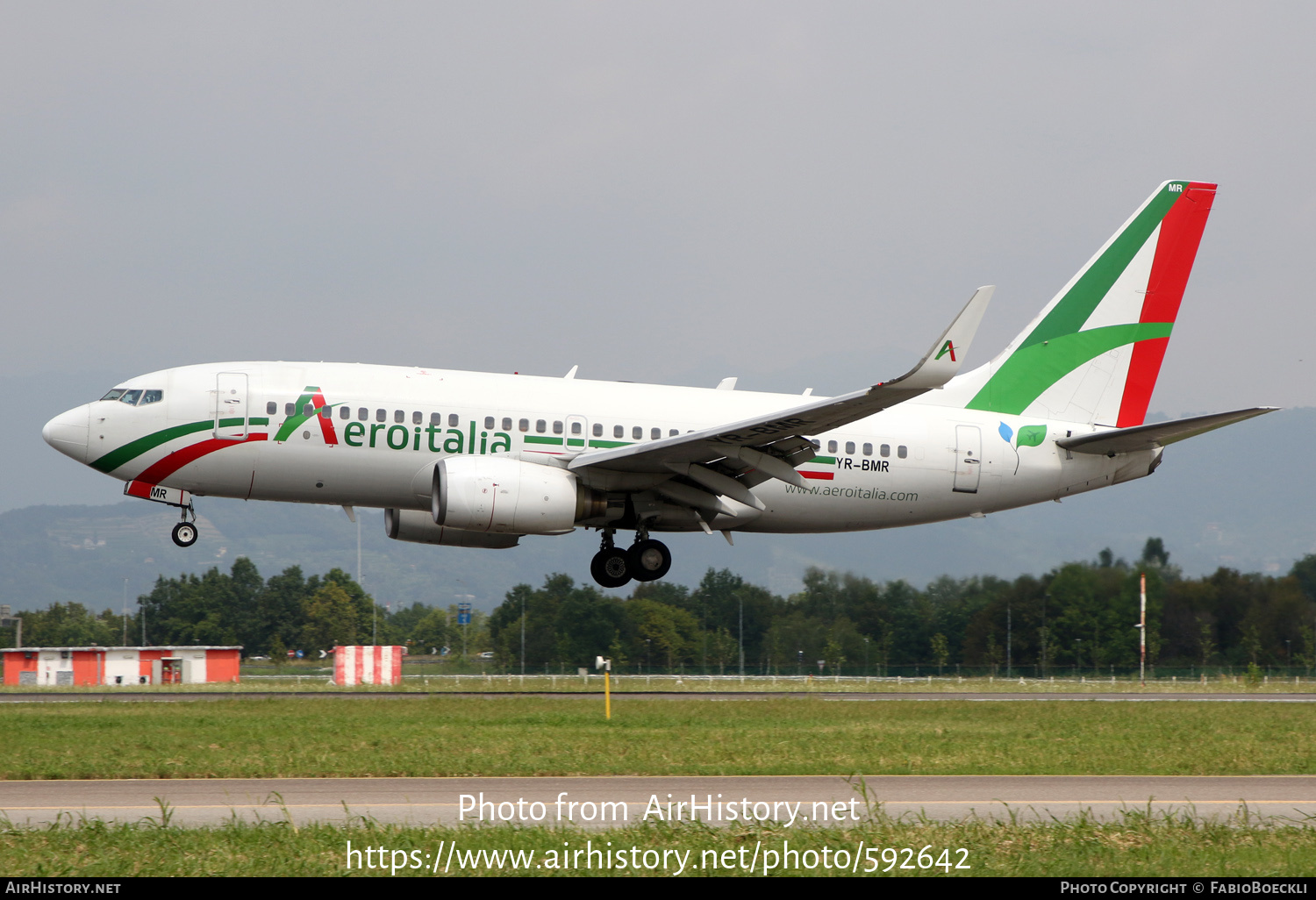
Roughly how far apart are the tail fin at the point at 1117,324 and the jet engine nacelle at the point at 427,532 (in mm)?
12388

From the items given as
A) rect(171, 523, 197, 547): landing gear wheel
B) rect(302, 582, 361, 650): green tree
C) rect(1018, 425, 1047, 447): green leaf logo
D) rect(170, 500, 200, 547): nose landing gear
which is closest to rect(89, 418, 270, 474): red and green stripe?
rect(170, 500, 200, 547): nose landing gear

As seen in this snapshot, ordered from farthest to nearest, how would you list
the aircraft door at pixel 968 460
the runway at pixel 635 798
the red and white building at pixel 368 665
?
the red and white building at pixel 368 665 < the aircraft door at pixel 968 460 < the runway at pixel 635 798

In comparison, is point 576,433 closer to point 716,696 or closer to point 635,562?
point 635,562

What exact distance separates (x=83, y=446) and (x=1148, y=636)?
44.6 meters

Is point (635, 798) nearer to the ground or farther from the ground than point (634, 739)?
farther from the ground

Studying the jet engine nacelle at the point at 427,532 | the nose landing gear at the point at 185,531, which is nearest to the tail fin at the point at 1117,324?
the jet engine nacelle at the point at 427,532

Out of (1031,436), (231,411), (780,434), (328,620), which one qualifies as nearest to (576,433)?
(780,434)

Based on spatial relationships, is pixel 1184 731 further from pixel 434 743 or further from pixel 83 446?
pixel 83 446

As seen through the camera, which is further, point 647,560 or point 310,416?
point 647,560

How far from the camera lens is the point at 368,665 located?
54.8m

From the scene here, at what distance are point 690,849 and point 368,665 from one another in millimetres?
45820

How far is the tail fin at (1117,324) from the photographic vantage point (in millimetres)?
32750

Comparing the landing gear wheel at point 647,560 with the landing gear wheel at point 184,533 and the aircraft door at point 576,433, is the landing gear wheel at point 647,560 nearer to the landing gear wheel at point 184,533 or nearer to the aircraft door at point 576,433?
the aircraft door at point 576,433

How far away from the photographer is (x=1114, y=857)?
433 inches
